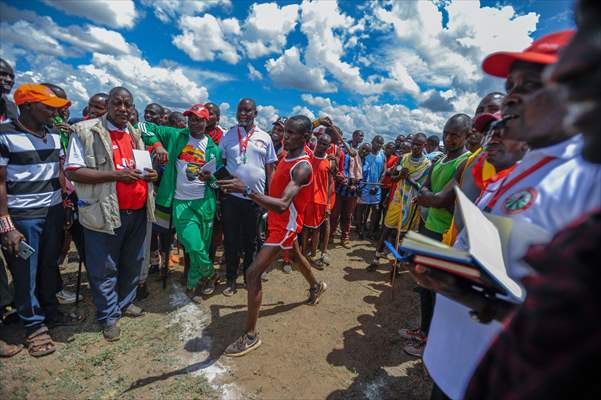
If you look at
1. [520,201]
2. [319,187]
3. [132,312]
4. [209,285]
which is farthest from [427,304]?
[132,312]

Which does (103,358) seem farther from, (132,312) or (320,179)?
(320,179)

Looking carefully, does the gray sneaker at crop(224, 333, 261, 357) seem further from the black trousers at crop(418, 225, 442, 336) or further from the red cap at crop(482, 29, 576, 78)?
the red cap at crop(482, 29, 576, 78)

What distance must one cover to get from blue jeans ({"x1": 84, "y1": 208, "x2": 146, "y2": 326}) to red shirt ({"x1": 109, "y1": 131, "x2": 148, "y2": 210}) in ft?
0.44

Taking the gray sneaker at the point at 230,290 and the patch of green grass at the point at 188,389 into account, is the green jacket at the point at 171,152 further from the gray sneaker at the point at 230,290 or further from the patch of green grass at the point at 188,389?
the patch of green grass at the point at 188,389

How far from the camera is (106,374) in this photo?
2.63 meters

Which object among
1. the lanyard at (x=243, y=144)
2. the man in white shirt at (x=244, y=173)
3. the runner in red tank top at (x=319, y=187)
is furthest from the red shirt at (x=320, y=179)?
the lanyard at (x=243, y=144)

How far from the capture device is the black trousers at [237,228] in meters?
4.18

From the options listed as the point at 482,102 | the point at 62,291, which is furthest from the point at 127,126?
the point at 482,102

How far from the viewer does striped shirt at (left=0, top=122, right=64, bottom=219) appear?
269cm

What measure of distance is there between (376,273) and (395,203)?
1423mm

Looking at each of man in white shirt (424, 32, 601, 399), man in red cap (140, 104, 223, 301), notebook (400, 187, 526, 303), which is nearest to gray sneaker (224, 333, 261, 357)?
man in red cap (140, 104, 223, 301)

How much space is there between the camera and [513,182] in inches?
51.8

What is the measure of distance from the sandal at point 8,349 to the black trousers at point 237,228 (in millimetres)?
2330

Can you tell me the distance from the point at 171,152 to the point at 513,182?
A: 3.92 m
